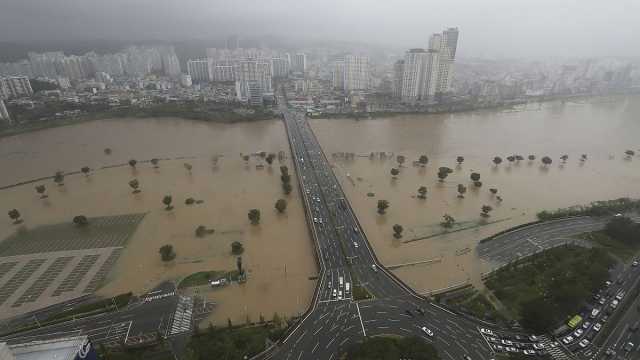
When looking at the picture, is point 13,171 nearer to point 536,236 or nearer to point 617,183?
point 536,236

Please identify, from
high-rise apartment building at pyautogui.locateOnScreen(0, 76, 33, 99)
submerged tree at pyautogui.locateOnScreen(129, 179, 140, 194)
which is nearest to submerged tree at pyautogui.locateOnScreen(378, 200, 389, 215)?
submerged tree at pyautogui.locateOnScreen(129, 179, 140, 194)

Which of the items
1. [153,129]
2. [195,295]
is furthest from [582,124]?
[153,129]

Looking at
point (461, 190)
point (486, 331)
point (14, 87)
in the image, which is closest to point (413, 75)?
point (461, 190)

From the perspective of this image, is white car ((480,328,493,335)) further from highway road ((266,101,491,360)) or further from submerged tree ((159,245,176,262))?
submerged tree ((159,245,176,262))

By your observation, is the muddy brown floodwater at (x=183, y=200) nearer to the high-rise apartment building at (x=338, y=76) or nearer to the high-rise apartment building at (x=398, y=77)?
the high-rise apartment building at (x=398, y=77)

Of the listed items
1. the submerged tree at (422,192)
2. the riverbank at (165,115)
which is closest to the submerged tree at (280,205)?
the submerged tree at (422,192)

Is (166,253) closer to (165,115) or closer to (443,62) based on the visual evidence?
(165,115)
